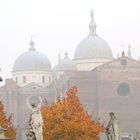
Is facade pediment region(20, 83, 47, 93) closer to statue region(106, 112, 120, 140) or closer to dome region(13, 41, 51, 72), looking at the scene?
dome region(13, 41, 51, 72)

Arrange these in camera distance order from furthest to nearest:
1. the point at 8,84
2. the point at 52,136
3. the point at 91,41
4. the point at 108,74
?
the point at 91,41 → the point at 8,84 → the point at 108,74 → the point at 52,136

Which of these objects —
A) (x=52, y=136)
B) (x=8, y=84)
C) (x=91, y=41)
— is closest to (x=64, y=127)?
(x=52, y=136)

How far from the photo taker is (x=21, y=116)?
98.0m

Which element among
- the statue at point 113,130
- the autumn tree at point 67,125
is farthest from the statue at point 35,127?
the autumn tree at point 67,125

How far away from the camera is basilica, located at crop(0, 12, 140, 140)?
86663 millimetres

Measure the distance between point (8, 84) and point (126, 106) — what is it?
18.4m

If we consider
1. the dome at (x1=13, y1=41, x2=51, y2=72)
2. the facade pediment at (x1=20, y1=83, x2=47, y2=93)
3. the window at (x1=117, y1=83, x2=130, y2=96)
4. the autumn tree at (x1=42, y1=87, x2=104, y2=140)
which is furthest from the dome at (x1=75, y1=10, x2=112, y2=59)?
the autumn tree at (x1=42, y1=87, x2=104, y2=140)

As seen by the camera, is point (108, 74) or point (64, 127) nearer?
point (64, 127)

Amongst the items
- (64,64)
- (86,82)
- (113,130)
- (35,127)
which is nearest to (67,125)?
(113,130)

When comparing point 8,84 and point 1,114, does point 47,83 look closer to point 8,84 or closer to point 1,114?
point 8,84

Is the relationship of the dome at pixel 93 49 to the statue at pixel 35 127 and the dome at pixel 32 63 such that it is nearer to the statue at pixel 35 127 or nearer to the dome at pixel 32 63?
the dome at pixel 32 63

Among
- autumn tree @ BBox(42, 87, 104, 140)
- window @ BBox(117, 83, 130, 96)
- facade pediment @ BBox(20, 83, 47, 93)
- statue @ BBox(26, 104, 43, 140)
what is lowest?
statue @ BBox(26, 104, 43, 140)

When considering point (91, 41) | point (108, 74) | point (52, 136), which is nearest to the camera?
point (52, 136)

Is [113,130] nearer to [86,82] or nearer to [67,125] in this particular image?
[67,125]
